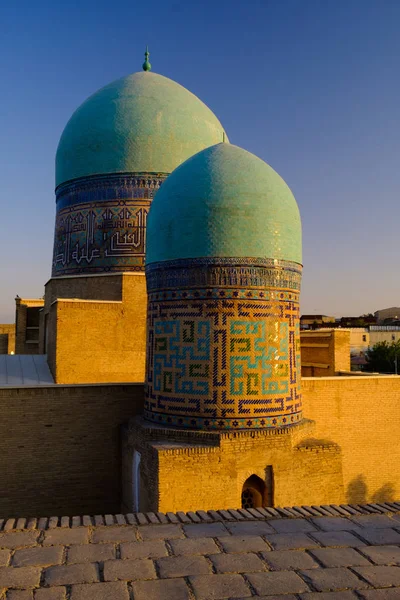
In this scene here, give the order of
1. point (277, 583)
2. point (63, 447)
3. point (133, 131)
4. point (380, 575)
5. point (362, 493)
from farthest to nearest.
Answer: point (133, 131)
point (362, 493)
point (63, 447)
point (380, 575)
point (277, 583)

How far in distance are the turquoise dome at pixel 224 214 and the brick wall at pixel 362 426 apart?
2.49 meters

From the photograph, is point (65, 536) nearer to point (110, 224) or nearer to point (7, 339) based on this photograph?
point (110, 224)

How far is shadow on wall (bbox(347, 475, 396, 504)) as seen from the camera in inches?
339

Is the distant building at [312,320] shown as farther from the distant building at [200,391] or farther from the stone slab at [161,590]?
the stone slab at [161,590]

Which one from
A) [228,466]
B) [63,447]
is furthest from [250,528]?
[63,447]

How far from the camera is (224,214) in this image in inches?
260

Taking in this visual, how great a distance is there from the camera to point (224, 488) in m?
6.05

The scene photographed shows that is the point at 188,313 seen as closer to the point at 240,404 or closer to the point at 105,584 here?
the point at 240,404

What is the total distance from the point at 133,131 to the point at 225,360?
5.71m

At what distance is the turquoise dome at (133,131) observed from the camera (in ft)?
33.9

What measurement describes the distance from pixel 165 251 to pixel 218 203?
89 cm

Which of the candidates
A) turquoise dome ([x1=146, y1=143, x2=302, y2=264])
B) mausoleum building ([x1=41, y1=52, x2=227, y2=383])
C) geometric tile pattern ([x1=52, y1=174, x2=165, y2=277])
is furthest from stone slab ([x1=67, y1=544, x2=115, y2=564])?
geometric tile pattern ([x1=52, y1=174, x2=165, y2=277])

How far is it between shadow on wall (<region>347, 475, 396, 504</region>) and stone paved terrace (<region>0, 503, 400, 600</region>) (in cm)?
547

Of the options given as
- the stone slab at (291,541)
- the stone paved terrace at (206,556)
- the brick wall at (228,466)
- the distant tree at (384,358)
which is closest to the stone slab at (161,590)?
the stone paved terrace at (206,556)
